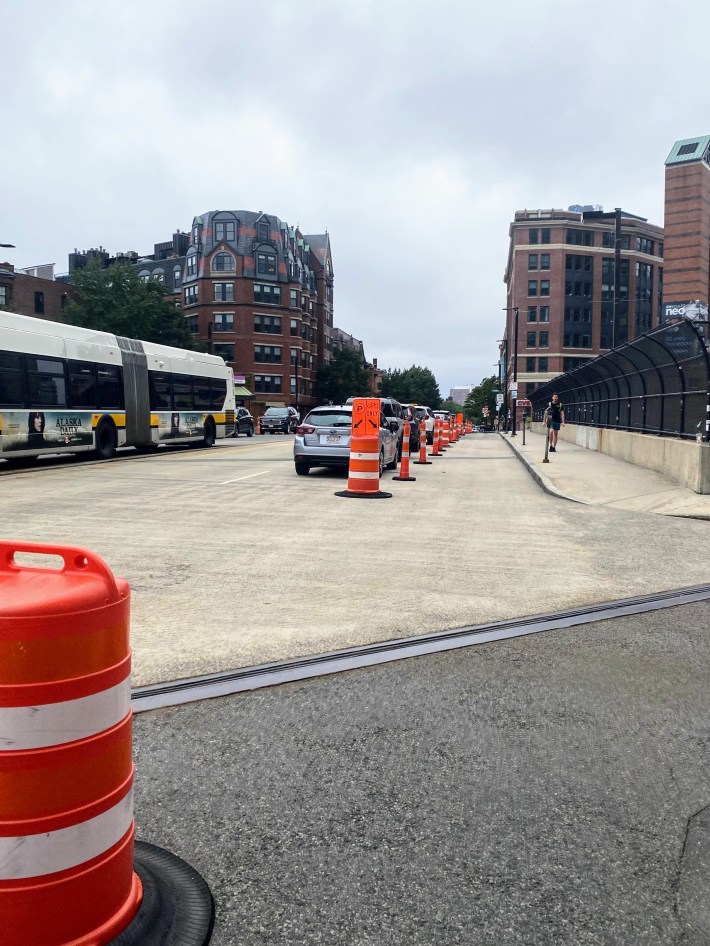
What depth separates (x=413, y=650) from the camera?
5016mm

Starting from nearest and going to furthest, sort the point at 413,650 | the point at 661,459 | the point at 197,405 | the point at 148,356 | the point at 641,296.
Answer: the point at 413,650, the point at 661,459, the point at 148,356, the point at 197,405, the point at 641,296

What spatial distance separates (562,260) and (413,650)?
9986cm

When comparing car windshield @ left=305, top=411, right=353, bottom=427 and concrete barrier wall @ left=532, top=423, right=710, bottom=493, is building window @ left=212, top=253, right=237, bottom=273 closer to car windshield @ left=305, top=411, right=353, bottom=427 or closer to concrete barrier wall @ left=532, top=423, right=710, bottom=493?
concrete barrier wall @ left=532, top=423, right=710, bottom=493

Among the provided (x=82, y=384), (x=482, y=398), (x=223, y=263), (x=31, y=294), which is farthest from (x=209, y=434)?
(x=482, y=398)

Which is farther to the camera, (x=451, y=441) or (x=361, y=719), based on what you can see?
(x=451, y=441)

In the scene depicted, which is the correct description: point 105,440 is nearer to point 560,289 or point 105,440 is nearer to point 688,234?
point 688,234

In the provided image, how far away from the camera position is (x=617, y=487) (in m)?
14.6

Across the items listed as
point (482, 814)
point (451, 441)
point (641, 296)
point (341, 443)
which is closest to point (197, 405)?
point (341, 443)

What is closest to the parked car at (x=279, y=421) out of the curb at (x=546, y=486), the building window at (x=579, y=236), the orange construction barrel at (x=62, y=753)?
the curb at (x=546, y=486)

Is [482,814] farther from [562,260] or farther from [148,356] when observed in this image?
[562,260]

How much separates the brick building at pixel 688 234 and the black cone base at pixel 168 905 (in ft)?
177

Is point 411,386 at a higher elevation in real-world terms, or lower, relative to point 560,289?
lower

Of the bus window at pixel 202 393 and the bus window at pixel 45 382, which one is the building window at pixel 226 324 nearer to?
→ the bus window at pixel 202 393

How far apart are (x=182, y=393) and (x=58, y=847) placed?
84.5 feet
